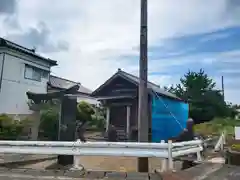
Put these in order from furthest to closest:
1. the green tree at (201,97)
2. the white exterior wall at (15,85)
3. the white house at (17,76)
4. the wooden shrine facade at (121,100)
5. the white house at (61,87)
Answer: the green tree at (201,97), the white house at (61,87), the white exterior wall at (15,85), the white house at (17,76), the wooden shrine facade at (121,100)

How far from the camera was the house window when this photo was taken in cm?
2230

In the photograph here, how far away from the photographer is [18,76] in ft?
70.0

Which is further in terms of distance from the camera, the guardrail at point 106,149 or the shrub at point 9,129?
the shrub at point 9,129

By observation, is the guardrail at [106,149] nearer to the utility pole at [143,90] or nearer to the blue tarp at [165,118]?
the utility pole at [143,90]

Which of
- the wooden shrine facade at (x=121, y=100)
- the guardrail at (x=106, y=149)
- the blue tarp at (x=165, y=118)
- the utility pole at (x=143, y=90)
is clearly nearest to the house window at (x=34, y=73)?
the wooden shrine facade at (x=121, y=100)

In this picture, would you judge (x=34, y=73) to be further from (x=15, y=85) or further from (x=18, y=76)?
(x=15, y=85)

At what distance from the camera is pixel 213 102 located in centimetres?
3231

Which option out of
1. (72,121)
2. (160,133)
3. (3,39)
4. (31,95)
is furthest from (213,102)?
(72,121)

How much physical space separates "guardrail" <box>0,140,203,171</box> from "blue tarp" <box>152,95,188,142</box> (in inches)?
348

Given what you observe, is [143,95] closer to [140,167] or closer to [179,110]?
[140,167]

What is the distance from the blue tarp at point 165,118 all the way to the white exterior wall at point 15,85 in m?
10.1

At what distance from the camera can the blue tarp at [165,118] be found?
15742 millimetres

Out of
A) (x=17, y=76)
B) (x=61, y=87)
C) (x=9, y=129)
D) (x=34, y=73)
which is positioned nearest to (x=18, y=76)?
(x=17, y=76)

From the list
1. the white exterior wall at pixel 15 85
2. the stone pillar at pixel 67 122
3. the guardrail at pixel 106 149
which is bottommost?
the guardrail at pixel 106 149
